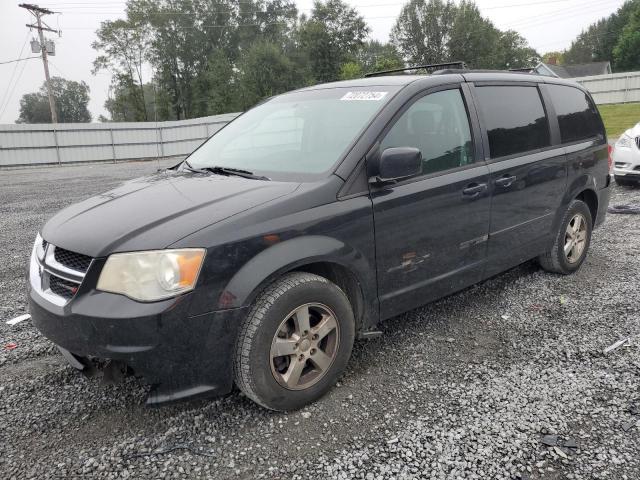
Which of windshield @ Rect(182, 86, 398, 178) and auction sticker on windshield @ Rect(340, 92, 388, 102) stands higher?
auction sticker on windshield @ Rect(340, 92, 388, 102)

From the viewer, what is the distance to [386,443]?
238 centimetres

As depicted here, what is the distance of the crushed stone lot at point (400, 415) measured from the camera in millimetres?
2236

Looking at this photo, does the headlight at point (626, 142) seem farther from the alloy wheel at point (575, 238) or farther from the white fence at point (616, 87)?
the white fence at point (616, 87)

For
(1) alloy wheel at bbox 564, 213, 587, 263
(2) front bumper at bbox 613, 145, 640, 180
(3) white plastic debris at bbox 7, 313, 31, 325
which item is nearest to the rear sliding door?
(1) alloy wheel at bbox 564, 213, 587, 263

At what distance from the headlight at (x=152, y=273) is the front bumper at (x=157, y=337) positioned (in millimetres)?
42

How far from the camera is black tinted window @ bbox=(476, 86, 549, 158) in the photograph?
143 inches

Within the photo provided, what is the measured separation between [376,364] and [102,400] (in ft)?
5.35

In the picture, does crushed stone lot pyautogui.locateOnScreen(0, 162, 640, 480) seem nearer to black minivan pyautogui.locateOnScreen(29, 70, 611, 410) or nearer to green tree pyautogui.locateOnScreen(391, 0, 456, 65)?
black minivan pyautogui.locateOnScreen(29, 70, 611, 410)

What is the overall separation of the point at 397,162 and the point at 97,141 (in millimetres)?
24163

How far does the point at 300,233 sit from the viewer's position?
8.36 feet

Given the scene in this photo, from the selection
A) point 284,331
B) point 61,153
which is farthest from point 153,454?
point 61,153

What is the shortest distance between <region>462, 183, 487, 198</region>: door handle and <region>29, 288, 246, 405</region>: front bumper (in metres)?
1.81

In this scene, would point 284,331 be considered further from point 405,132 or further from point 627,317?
point 627,317

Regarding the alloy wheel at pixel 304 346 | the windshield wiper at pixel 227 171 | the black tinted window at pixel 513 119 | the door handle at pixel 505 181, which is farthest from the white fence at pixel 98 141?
the alloy wheel at pixel 304 346
